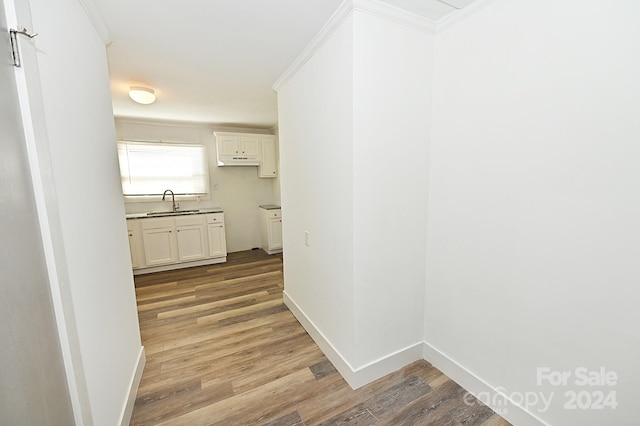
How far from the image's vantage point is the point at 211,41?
5.87ft

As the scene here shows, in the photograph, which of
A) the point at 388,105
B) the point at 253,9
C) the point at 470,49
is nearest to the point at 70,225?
the point at 253,9

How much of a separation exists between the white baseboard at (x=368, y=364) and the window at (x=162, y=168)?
368 cm

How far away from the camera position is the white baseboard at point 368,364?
5.59 feet

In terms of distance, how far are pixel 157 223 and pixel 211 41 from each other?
3.05m

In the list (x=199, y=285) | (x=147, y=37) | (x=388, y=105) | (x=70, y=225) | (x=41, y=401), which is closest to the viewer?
(x=41, y=401)

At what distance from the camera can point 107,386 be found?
1264 millimetres

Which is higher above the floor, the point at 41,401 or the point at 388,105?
the point at 388,105

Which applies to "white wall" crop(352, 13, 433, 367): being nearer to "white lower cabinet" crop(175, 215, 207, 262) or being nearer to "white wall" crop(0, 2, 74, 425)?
"white wall" crop(0, 2, 74, 425)

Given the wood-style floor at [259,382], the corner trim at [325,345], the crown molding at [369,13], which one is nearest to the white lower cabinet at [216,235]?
the wood-style floor at [259,382]

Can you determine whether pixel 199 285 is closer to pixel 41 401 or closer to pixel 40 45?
pixel 41 401

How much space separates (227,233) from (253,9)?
4.11 metres

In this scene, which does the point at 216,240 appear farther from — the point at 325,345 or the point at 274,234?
the point at 325,345

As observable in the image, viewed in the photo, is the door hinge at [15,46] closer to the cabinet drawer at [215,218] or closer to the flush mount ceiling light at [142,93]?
the flush mount ceiling light at [142,93]

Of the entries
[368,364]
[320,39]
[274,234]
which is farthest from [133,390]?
[274,234]
